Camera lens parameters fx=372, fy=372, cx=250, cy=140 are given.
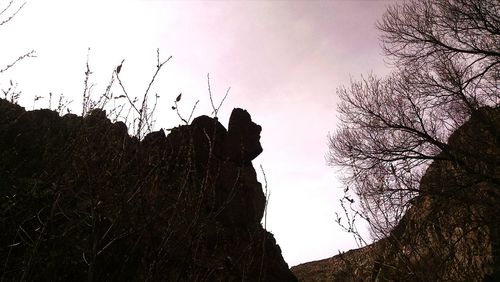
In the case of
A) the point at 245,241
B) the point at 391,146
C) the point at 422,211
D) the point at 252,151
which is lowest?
the point at 422,211

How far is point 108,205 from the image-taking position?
9.21ft

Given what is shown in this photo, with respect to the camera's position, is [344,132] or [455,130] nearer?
[455,130]

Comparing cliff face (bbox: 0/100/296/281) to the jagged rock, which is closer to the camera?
cliff face (bbox: 0/100/296/281)

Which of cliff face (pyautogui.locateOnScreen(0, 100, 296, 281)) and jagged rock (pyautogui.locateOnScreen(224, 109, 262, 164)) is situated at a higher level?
jagged rock (pyautogui.locateOnScreen(224, 109, 262, 164))

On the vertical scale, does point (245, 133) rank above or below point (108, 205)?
above

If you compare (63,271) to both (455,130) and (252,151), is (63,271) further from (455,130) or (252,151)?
(252,151)

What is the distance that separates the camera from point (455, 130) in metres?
8.76

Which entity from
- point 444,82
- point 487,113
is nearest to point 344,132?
point 444,82

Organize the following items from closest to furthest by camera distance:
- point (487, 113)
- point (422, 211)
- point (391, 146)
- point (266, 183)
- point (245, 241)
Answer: point (266, 183)
point (487, 113)
point (422, 211)
point (391, 146)
point (245, 241)

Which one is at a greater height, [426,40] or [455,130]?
[426,40]

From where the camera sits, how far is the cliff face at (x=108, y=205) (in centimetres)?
200

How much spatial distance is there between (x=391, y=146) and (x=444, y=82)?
203 centimetres

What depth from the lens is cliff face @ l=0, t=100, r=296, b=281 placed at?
200 centimetres

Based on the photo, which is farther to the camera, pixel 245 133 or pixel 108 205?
pixel 245 133
